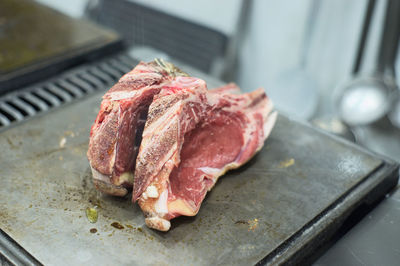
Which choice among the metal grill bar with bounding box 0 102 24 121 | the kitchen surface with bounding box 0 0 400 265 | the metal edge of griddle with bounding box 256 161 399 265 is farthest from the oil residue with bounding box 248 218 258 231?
the metal grill bar with bounding box 0 102 24 121

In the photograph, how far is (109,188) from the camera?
1845 millimetres

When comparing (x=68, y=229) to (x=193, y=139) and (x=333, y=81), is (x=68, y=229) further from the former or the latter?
(x=333, y=81)

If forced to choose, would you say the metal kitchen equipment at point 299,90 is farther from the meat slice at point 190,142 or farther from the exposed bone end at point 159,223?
the exposed bone end at point 159,223

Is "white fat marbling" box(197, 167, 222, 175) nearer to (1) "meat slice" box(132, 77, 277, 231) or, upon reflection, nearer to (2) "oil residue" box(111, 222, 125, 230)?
(1) "meat slice" box(132, 77, 277, 231)

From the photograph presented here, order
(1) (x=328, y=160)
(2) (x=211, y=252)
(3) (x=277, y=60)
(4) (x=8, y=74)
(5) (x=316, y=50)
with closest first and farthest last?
(2) (x=211, y=252), (1) (x=328, y=160), (4) (x=8, y=74), (5) (x=316, y=50), (3) (x=277, y=60)

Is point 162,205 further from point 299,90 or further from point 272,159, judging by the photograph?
point 299,90

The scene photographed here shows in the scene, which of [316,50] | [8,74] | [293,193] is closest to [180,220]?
[293,193]

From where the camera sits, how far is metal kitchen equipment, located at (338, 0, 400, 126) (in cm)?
341

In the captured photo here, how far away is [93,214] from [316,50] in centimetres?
272

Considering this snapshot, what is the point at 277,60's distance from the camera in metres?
4.15

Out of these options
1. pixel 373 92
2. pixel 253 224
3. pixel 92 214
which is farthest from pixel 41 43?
pixel 373 92

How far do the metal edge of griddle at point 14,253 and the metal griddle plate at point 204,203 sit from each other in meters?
0.02

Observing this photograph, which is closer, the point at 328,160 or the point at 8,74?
the point at 328,160

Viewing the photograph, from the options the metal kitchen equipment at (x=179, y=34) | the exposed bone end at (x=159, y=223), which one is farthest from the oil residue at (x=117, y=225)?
the metal kitchen equipment at (x=179, y=34)
